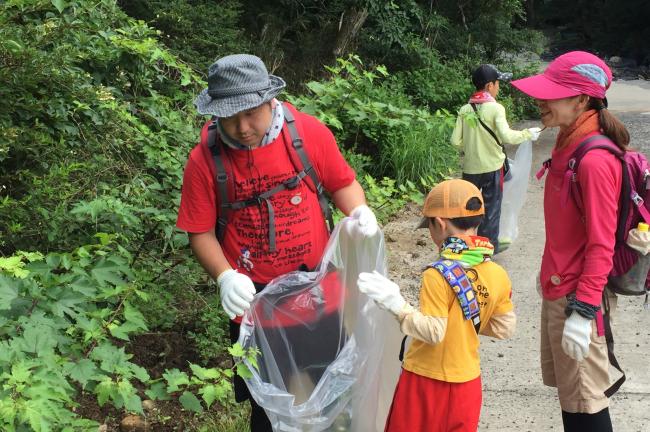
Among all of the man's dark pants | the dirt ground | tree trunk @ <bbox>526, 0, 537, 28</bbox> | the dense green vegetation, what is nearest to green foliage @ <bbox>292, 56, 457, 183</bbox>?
the dense green vegetation

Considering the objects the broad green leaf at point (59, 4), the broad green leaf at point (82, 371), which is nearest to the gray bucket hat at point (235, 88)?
the broad green leaf at point (82, 371)

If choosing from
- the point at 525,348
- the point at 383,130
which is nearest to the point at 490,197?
the point at 525,348

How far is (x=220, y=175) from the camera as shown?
2221mm

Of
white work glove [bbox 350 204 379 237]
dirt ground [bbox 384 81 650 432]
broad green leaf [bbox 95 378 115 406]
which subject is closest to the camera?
broad green leaf [bbox 95 378 115 406]

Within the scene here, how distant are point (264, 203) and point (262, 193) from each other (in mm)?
35

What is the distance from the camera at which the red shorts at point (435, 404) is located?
2.18m

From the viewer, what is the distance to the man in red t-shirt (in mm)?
2182

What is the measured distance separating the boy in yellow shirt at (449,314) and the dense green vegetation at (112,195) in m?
0.56

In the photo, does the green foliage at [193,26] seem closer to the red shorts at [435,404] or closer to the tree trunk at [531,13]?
the red shorts at [435,404]

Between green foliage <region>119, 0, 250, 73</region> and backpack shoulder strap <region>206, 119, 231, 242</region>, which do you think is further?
green foliage <region>119, 0, 250, 73</region>

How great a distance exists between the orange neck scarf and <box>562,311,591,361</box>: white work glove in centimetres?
58

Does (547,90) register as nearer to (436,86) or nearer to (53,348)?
(53,348)

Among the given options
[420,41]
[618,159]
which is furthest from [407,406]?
[420,41]

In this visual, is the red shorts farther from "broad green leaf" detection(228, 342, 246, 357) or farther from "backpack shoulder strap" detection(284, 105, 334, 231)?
"backpack shoulder strap" detection(284, 105, 334, 231)
